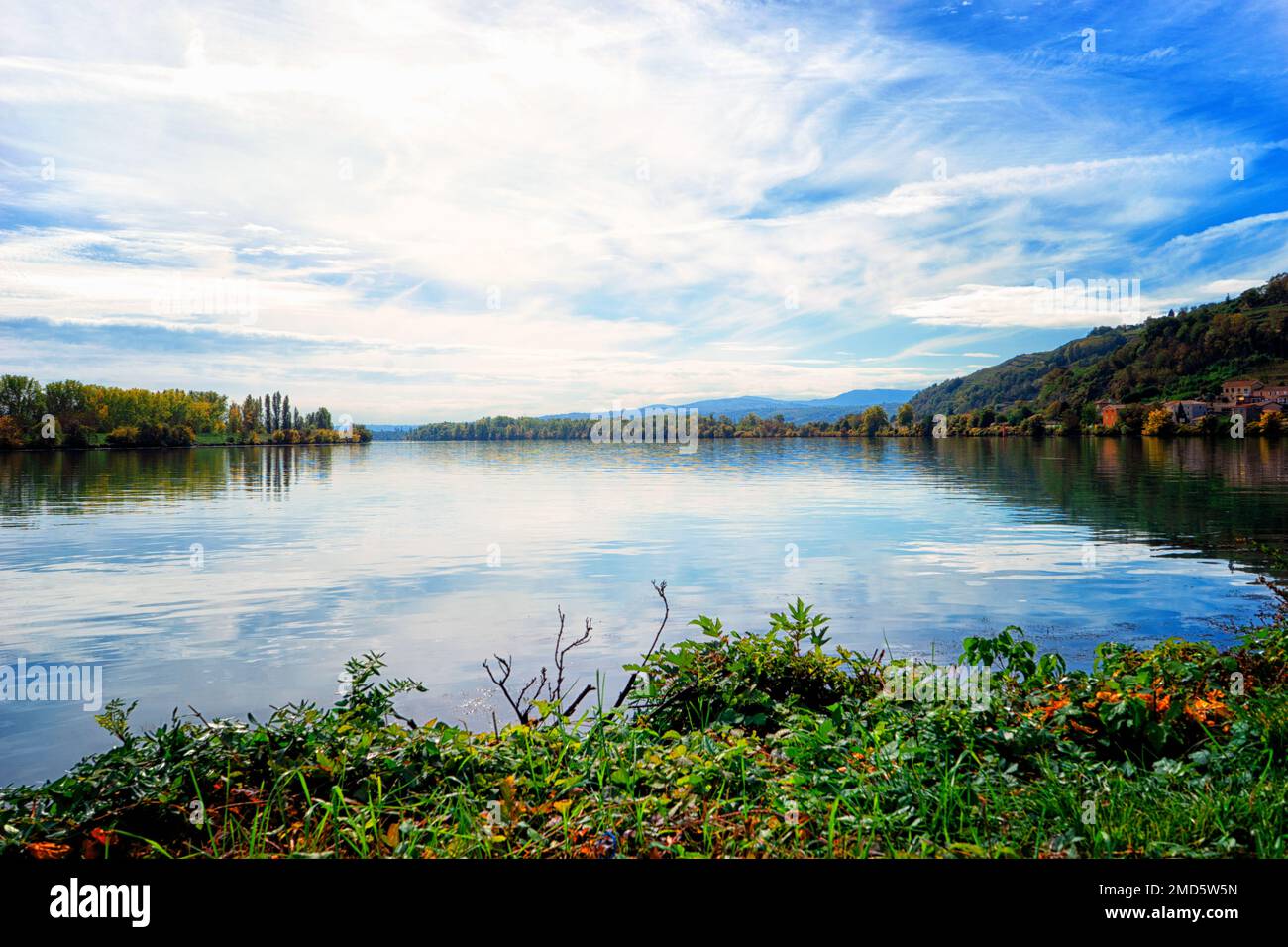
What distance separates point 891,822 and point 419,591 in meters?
14.4

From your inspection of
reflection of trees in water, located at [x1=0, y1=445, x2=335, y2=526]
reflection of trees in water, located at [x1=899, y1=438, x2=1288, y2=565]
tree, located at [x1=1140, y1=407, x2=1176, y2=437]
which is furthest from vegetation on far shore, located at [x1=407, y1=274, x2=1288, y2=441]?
reflection of trees in water, located at [x1=0, y1=445, x2=335, y2=526]

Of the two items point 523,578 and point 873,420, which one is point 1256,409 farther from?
point 523,578

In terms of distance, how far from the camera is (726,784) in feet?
14.2

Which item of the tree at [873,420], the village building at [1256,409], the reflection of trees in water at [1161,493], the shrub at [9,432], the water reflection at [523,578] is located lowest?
the water reflection at [523,578]

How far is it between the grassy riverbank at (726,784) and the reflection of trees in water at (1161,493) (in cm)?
465

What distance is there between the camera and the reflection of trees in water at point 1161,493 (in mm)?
25250

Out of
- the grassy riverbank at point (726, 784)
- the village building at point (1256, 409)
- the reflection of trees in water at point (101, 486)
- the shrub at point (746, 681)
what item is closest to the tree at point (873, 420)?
the village building at point (1256, 409)

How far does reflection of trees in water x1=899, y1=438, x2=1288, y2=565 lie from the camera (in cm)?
2525

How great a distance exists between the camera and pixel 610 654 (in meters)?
11.1

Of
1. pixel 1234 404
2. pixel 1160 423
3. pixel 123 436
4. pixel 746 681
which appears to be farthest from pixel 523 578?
pixel 1234 404

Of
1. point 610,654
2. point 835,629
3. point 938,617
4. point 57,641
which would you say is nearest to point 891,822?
point 610,654

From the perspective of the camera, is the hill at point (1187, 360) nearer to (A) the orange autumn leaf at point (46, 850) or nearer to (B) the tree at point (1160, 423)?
(B) the tree at point (1160, 423)

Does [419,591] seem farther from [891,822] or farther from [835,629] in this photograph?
[891,822]

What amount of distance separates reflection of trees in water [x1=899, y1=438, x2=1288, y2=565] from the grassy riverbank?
465cm
